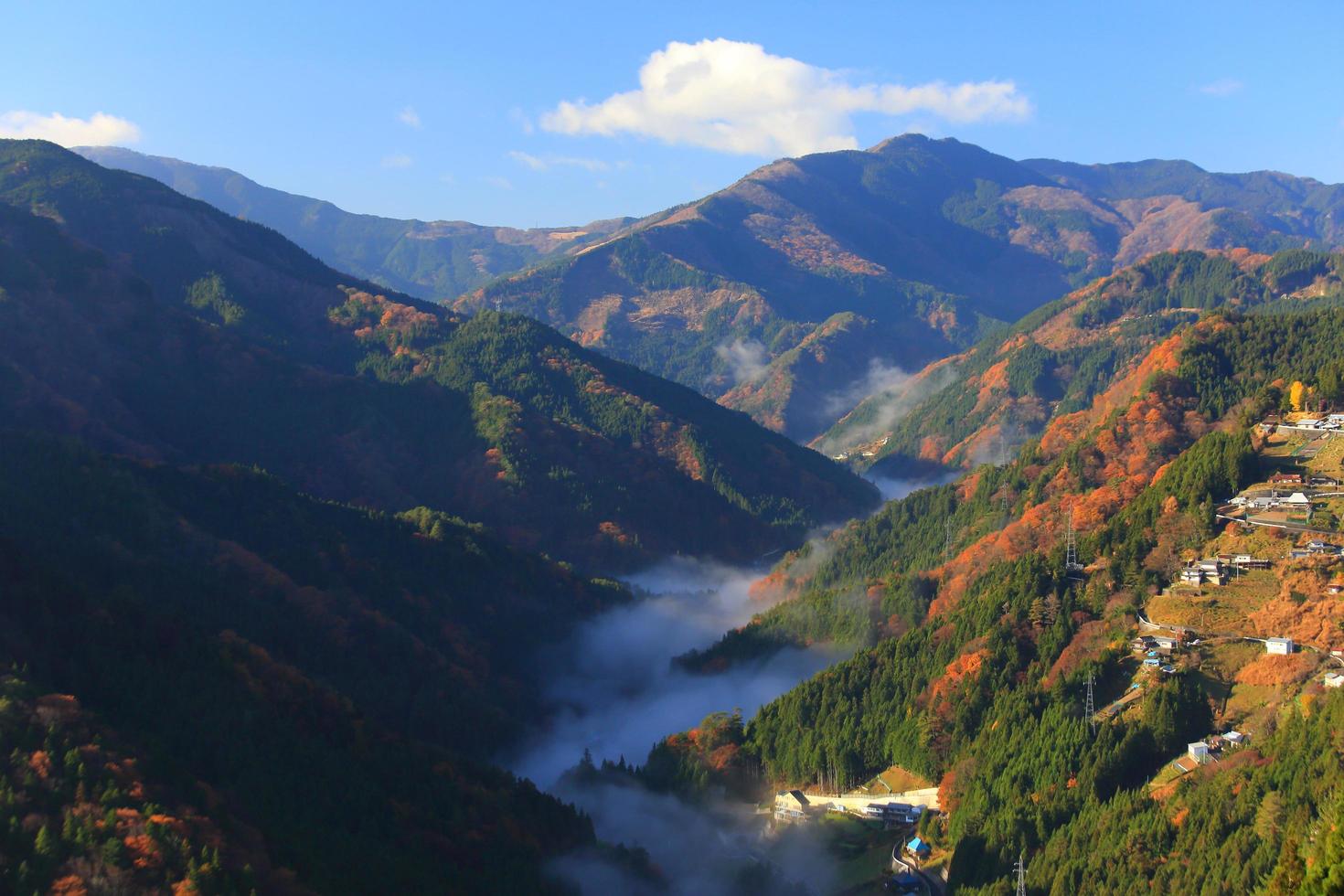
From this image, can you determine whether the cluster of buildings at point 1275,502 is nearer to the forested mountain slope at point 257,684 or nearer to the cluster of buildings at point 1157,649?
the cluster of buildings at point 1157,649

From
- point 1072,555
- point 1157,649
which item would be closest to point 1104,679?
point 1157,649

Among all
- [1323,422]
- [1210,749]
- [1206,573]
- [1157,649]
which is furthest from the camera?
[1323,422]

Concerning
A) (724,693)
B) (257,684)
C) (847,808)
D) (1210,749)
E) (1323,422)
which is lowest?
(724,693)

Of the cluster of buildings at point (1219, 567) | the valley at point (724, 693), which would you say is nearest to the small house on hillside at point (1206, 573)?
the cluster of buildings at point (1219, 567)

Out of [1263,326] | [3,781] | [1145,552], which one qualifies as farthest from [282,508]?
[1263,326]

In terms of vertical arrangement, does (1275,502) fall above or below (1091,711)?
above

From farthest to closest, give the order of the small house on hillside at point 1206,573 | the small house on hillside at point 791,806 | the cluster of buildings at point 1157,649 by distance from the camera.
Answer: the small house on hillside at point 791,806, the small house on hillside at point 1206,573, the cluster of buildings at point 1157,649

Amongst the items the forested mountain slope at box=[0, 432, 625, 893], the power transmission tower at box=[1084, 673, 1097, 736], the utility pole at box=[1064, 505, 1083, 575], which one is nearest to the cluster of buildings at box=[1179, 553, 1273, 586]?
the utility pole at box=[1064, 505, 1083, 575]

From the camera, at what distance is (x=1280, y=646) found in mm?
82312

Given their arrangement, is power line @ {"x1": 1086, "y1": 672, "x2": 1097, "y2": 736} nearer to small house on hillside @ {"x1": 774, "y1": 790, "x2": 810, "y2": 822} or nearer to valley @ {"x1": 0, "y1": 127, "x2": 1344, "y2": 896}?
valley @ {"x1": 0, "y1": 127, "x2": 1344, "y2": 896}

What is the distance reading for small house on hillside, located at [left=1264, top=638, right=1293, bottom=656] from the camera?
8206 centimetres

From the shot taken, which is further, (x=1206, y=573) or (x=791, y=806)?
(x=791, y=806)

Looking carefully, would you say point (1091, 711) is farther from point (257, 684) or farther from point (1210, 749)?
point (257, 684)

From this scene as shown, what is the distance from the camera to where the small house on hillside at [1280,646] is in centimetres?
8206
